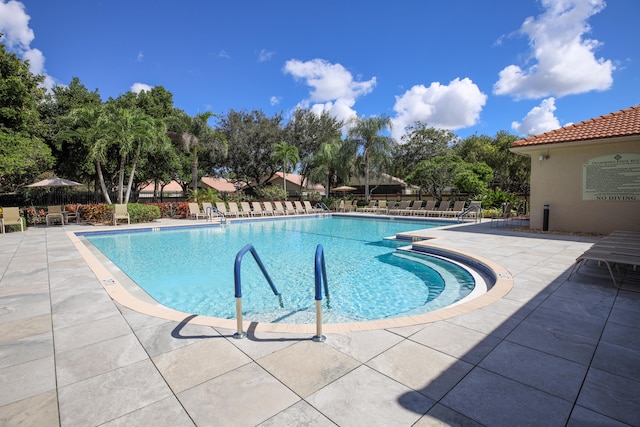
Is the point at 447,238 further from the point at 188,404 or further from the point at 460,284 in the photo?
the point at 188,404

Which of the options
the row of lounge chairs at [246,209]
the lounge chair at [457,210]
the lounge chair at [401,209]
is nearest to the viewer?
the lounge chair at [457,210]

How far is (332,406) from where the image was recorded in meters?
2.15

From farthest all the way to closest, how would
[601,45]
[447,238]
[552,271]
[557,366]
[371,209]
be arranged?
[371,209] → [601,45] → [447,238] → [552,271] → [557,366]

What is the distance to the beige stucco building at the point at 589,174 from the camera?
30.9 feet

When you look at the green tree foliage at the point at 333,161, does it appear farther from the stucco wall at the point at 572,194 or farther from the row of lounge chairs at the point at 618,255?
the row of lounge chairs at the point at 618,255

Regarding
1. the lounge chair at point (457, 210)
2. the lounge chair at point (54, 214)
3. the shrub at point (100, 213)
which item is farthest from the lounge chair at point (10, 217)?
the lounge chair at point (457, 210)

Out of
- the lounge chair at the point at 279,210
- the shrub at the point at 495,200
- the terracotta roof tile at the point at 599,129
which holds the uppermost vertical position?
the terracotta roof tile at the point at 599,129

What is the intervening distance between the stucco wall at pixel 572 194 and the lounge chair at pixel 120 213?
1685 cm

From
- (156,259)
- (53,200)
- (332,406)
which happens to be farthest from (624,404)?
(53,200)

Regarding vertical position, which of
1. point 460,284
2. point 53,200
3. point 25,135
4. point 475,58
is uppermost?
point 475,58

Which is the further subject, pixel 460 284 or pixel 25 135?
pixel 25 135

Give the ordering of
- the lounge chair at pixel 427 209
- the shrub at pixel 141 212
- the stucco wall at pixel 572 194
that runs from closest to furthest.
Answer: the stucco wall at pixel 572 194, the shrub at pixel 141 212, the lounge chair at pixel 427 209

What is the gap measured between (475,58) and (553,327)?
1941cm

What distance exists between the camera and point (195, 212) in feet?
59.1
